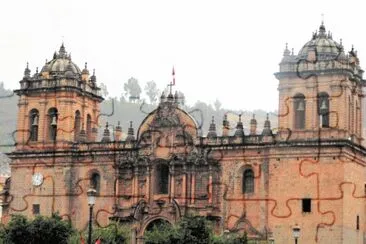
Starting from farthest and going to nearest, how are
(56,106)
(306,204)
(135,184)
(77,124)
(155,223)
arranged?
(77,124) → (56,106) → (135,184) → (155,223) → (306,204)

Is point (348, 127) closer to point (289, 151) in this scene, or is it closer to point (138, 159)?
point (289, 151)

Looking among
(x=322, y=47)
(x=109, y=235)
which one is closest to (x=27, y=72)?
(x=109, y=235)

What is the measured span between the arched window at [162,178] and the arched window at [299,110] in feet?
27.1

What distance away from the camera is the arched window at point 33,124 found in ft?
182

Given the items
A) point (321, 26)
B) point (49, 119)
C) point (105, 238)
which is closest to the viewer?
point (105, 238)

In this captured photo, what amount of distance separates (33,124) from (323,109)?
62.2 feet

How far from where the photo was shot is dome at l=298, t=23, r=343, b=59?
48.0 metres

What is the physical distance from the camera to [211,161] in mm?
49781

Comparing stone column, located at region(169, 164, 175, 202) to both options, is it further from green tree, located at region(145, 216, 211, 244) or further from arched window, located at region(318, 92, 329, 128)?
green tree, located at region(145, 216, 211, 244)

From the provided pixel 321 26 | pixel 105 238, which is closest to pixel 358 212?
pixel 321 26

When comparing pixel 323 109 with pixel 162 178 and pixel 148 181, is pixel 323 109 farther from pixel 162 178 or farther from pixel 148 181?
pixel 148 181

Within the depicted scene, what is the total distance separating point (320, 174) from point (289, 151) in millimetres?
2213

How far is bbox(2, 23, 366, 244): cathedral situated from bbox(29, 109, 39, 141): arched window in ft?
0.23

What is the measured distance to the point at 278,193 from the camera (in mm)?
47219
